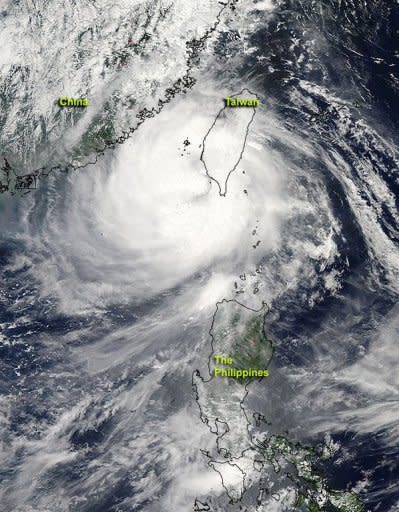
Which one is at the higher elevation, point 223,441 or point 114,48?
point 114,48

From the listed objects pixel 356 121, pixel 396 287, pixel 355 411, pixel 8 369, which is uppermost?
pixel 356 121

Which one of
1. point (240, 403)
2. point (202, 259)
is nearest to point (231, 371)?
point (240, 403)

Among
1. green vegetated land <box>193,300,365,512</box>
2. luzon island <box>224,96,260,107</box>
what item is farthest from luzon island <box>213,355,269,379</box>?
luzon island <box>224,96,260,107</box>

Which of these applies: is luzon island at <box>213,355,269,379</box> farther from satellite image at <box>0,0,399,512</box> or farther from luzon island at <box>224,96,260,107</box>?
luzon island at <box>224,96,260,107</box>

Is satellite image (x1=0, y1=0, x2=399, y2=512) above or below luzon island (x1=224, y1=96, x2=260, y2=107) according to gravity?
below

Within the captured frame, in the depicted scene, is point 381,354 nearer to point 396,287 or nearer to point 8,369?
point 396,287

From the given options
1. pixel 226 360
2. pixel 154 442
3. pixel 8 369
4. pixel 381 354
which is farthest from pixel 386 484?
pixel 8 369
